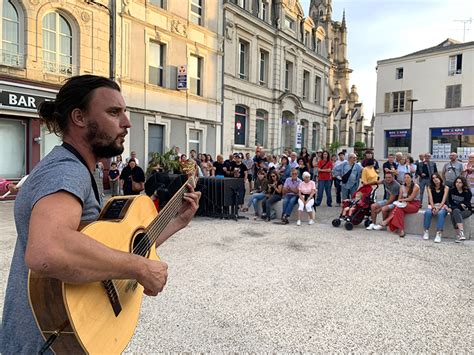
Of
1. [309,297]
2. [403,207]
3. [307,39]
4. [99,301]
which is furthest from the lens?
[307,39]

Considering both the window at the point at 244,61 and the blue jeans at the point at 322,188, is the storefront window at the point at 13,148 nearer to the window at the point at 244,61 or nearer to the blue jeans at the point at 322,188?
the blue jeans at the point at 322,188

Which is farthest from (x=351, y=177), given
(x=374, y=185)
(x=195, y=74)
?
(x=195, y=74)

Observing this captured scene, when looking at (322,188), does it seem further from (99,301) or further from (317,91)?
(317,91)

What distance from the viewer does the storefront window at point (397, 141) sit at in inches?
1320

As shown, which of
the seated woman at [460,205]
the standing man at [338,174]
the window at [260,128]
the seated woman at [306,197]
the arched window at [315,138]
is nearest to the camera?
the seated woman at [460,205]

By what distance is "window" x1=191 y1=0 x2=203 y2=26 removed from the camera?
19422mm

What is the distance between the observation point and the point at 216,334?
339 cm

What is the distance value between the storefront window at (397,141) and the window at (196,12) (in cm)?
2265

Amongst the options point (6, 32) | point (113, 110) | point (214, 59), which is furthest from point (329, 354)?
point (214, 59)

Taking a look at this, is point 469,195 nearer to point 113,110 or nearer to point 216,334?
point 216,334

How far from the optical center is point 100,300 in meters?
1.32

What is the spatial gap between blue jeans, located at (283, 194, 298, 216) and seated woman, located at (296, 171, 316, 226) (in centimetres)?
16

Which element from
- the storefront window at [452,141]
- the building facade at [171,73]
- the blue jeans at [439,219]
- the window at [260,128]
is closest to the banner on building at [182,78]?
the building facade at [171,73]

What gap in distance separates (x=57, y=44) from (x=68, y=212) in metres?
15.1
